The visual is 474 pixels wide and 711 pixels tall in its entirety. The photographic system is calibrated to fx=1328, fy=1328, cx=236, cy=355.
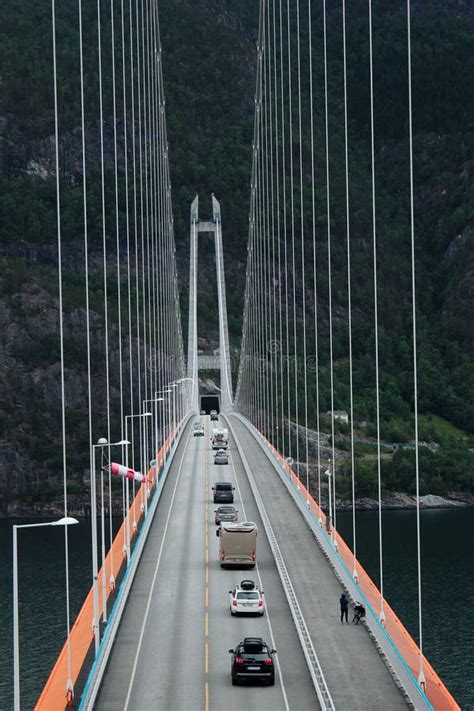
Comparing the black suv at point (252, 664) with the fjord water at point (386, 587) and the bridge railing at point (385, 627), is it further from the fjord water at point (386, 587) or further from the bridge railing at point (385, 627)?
the fjord water at point (386, 587)

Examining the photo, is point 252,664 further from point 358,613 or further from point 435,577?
point 435,577

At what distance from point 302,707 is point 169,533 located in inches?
1400

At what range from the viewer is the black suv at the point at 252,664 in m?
39.5

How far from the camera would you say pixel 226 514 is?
76.0 metres

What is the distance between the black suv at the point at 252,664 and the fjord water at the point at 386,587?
11768 mm

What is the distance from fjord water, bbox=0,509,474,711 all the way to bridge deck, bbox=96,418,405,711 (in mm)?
4940

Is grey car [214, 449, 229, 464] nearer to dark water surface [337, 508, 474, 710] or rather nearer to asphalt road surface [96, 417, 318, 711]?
dark water surface [337, 508, 474, 710]

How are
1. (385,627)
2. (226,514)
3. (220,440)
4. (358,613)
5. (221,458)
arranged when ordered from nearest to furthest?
(385,627), (358,613), (226,514), (221,458), (220,440)

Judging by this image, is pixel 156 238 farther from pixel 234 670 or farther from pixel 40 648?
pixel 234 670

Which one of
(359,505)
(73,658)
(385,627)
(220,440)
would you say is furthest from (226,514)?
(359,505)

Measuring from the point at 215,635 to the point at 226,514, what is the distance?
29105 mm

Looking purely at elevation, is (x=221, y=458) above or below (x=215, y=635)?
above

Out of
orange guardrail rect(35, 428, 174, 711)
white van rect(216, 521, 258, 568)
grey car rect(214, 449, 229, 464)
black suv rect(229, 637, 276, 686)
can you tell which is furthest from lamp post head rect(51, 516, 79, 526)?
grey car rect(214, 449, 229, 464)

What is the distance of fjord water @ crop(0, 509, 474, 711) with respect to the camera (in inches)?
2795
